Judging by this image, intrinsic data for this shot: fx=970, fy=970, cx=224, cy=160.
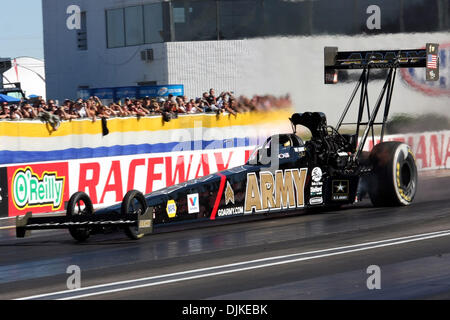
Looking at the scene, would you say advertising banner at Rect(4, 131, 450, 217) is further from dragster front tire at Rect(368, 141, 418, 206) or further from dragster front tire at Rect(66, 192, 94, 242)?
dragster front tire at Rect(368, 141, 418, 206)

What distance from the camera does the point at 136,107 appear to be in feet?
73.2

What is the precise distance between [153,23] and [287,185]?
2320cm

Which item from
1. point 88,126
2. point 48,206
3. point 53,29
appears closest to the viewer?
point 48,206

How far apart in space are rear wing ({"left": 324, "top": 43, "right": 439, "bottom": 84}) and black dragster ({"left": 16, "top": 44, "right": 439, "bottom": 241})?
0.06 ft

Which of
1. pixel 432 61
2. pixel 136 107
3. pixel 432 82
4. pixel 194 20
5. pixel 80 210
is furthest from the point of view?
pixel 194 20

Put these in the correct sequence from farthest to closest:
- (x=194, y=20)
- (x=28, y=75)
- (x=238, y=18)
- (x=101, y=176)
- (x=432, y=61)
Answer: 1. (x=28, y=75)
2. (x=194, y=20)
3. (x=238, y=18)
4. (x=101, y=176)
5. (x=432, y=61)

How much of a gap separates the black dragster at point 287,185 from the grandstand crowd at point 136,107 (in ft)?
12.0

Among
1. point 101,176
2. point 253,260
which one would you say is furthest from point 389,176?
point 101,176

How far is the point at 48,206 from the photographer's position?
19.0 m

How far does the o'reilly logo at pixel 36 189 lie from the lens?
1858 centimetres

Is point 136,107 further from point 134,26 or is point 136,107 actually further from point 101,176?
point 134,26
